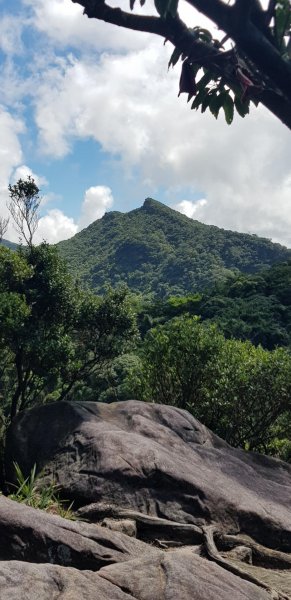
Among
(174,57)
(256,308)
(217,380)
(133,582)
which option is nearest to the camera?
(174,57)

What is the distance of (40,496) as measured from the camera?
33.6 ft

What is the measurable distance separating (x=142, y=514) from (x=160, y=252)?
5657 inches

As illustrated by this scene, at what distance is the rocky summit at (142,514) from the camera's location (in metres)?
6.26

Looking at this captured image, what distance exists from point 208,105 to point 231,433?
55.6 feet

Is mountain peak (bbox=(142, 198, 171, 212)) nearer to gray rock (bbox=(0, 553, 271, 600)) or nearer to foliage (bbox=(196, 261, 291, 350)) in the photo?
foliage (bbox=(196, 261, 291, 350))

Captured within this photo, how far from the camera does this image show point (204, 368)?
18.2m

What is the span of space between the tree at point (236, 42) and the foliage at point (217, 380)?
1542 cm

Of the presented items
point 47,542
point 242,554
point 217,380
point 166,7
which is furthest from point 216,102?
point 217,380

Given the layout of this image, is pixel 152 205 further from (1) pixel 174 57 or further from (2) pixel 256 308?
(1) pixel 174 57

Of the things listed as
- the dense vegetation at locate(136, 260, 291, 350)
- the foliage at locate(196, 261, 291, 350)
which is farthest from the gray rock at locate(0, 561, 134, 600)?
Answer: the foliage at locate(196, 261, 291, 350)

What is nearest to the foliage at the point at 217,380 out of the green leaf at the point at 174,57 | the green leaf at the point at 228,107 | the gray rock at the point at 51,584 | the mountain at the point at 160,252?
the gray rock at the point at 51,584

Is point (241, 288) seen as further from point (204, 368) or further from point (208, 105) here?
point (208, 105)

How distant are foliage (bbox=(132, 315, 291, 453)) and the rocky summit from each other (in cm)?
335

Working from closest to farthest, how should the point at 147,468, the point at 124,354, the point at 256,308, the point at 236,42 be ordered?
1. the point at 236,42
2. the point at 147,468
3. the point at 124,354
4. the point at 256,308
